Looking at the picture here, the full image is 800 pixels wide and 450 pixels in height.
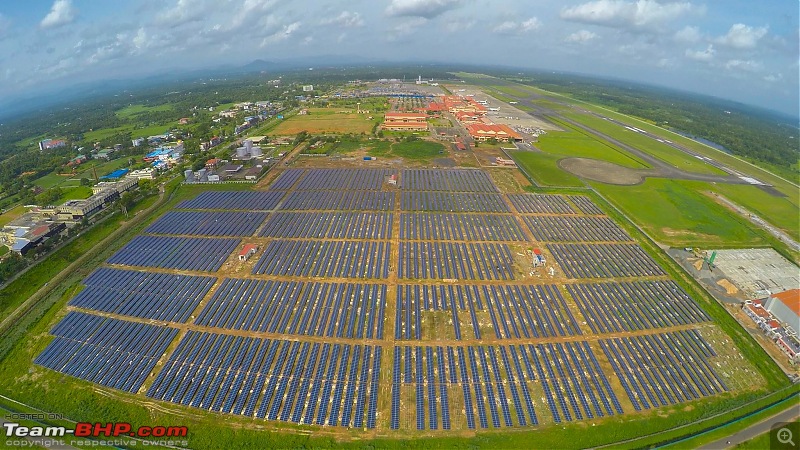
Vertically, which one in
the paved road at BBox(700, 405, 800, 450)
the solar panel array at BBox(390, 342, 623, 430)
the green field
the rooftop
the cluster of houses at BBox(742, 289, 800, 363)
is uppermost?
the green field

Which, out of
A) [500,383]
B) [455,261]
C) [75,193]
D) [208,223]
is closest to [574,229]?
[455,261]

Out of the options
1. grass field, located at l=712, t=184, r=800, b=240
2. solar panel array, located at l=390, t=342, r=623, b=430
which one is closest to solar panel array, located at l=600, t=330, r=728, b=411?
solar panel array, located at l=390, t=342, r=623, b=430

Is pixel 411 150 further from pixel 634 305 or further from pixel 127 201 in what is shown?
pixel 634 305

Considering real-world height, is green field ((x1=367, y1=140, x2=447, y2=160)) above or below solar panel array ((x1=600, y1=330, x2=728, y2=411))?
above

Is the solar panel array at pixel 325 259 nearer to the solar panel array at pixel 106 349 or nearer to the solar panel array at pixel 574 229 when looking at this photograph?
the solar panel array at pixel 106 349

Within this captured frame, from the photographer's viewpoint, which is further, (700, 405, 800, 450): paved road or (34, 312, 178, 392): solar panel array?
(34, 312, 178, 392): solar panel array

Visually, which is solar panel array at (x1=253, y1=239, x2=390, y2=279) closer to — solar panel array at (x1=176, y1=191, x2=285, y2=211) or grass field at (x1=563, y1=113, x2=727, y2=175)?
solar panel array at (x1=176, y1=191, x2=285, y2=211)

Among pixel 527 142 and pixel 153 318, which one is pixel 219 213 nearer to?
pixel 153 318

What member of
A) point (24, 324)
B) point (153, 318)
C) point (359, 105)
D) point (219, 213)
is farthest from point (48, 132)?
point (153, 318)
